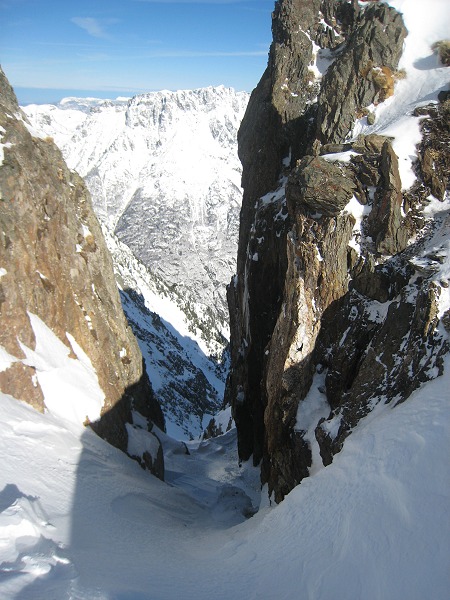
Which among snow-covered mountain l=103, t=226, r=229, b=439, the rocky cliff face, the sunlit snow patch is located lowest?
snow-covered mountain l=103, t=226, r=229, b=439

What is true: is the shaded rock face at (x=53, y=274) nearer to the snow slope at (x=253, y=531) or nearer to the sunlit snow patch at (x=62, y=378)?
the sunlit snow patch at (x=62, y=378)

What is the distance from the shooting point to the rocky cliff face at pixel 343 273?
1998 cm

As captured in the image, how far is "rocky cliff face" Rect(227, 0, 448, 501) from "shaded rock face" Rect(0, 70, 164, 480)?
36.4ft

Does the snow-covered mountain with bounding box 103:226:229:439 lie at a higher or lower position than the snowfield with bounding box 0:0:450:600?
lower

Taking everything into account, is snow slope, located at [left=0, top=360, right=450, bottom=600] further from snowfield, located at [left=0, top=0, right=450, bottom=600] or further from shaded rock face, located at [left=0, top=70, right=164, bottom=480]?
shaded rock face, located at [left=0, top=70, right=164, bottom=480]

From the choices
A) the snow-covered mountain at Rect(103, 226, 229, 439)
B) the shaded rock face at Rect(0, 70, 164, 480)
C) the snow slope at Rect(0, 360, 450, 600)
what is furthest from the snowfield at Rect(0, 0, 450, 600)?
the snow-covered mountain at Rect(103, 226, 229, 439)

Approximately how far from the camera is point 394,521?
10883 millimetres

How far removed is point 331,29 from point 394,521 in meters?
44.4

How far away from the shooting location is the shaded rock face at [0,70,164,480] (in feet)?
77.8

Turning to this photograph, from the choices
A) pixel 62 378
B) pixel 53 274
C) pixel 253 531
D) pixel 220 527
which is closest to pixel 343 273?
pixel 253 531

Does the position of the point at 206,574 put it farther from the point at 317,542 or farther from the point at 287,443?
the point at 287,443

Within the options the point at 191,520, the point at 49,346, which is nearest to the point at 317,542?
the point at 191,520

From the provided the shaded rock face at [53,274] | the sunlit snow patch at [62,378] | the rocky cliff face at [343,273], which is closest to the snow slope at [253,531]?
the sunlit snow patch at [62,378]

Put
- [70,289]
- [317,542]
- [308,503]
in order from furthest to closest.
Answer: [70,289] < [308,503] < [317,542]
